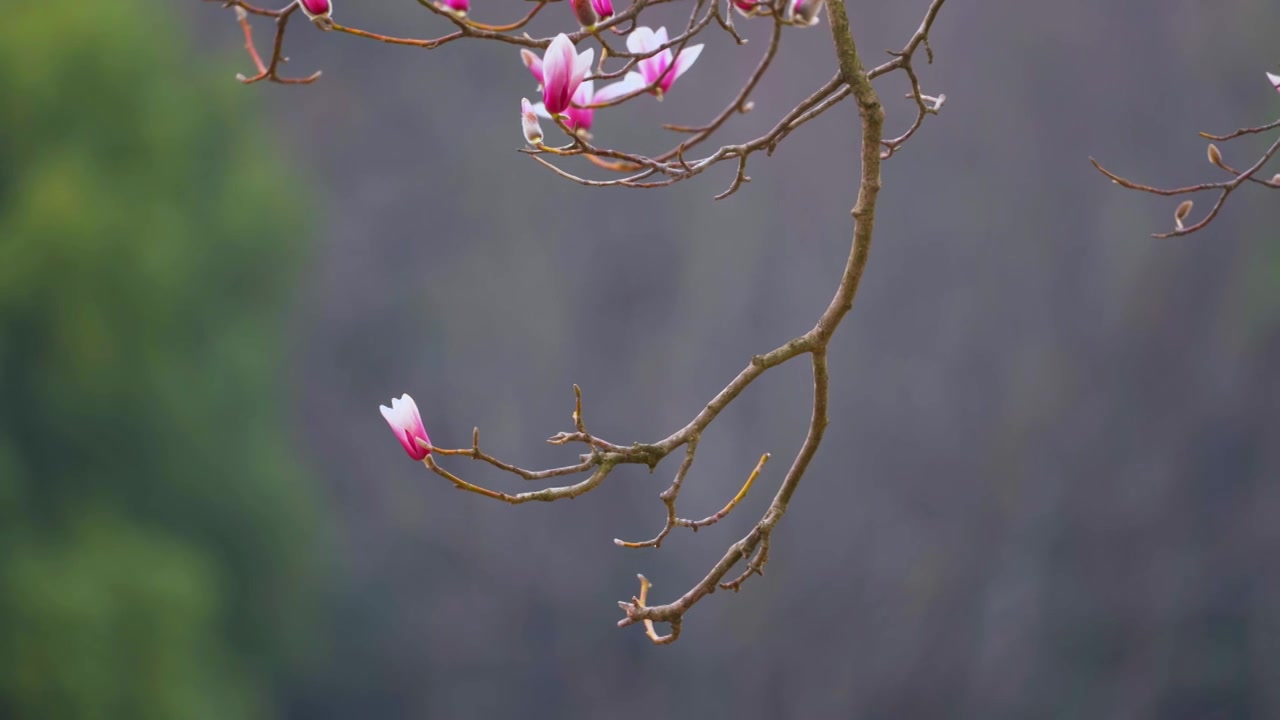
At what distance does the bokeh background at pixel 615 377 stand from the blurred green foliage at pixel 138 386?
1cm

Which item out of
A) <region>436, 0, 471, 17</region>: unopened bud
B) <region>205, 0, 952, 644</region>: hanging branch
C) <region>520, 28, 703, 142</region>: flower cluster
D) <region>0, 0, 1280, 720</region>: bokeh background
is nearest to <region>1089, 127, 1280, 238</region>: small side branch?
<region>205, 0, 952, 644</region>: hanging branch

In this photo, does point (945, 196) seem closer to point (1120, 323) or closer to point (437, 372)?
point (1120, 323)

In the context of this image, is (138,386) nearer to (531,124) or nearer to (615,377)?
(615,377)

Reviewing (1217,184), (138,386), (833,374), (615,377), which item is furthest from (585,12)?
(615,377)

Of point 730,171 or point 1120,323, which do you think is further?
point 730,171

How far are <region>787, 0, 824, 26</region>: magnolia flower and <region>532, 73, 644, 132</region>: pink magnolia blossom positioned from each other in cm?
15

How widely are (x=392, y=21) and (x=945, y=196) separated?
2.46 m

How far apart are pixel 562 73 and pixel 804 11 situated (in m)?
0.17

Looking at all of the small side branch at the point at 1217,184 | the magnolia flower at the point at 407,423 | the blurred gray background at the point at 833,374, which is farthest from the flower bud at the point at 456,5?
the blurred gray background at the point at 833,374

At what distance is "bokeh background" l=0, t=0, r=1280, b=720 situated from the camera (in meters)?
4.20

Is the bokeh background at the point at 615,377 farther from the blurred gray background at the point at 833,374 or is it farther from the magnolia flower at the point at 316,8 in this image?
the magnolia flower at the point at 316,8

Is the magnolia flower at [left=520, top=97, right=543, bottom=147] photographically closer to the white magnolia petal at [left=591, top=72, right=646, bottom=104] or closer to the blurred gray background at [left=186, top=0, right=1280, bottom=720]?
the white magnolia petal at [left=591, top=72, right=646, bottom=104]

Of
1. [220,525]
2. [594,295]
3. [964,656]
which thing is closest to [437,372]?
[594,295]

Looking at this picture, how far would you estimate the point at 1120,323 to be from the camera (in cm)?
459
